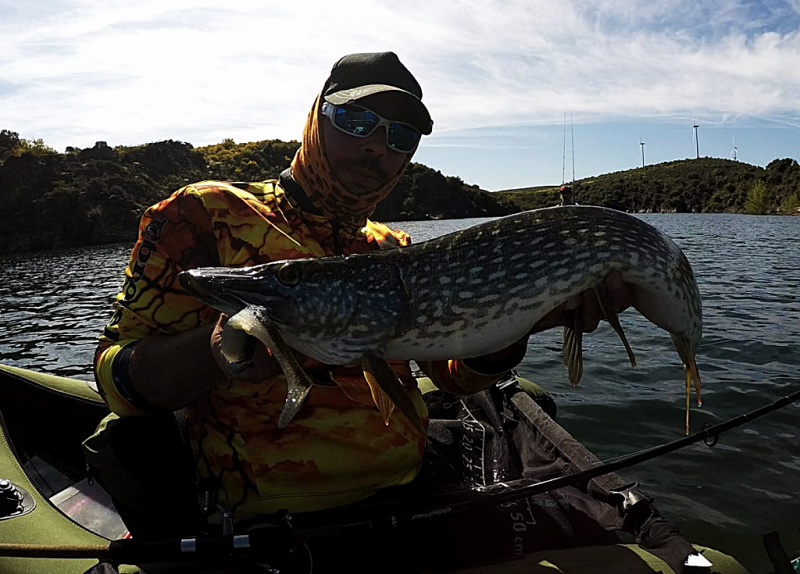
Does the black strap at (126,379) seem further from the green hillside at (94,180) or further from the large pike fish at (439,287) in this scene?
the green hillside at (94,180)

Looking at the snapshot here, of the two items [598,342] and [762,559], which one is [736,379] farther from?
[762,559]

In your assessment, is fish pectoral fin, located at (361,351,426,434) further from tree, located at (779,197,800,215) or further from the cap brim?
tree, located at (779,197,800,215)

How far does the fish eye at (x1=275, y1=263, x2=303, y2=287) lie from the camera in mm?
2234

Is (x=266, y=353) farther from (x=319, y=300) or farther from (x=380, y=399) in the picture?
(x=380, y=399)

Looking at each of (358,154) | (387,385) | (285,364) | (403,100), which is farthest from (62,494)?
(403,100)

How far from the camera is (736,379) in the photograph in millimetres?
8148

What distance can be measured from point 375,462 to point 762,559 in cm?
367

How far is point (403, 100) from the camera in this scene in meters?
2.66

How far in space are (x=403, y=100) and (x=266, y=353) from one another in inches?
52.0

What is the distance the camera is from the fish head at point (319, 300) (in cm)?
216

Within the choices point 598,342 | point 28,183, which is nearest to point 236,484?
point 598,342

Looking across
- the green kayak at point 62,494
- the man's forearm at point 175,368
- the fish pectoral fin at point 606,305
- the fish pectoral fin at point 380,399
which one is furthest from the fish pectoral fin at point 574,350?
the man's forearm at point 175,368

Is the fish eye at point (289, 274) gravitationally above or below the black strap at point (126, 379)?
above

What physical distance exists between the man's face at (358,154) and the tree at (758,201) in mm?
88469
